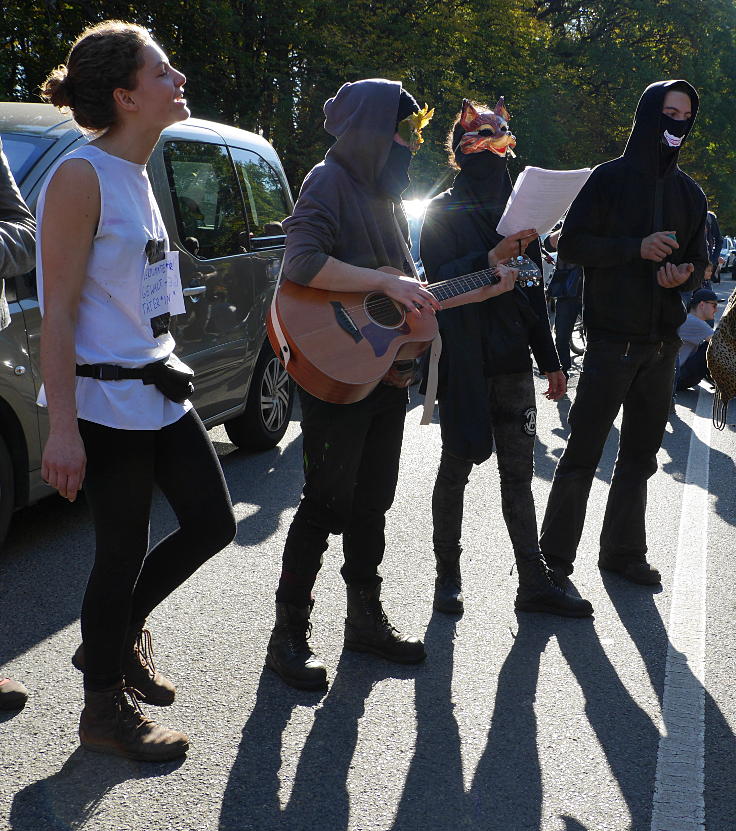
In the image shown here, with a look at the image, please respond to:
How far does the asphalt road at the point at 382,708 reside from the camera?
272 centimetres

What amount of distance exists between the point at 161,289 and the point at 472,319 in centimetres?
153

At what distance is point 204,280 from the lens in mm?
5660

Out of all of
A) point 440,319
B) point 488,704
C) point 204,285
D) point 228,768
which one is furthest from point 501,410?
point 204,285

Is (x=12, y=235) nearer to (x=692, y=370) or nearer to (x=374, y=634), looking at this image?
(x=374, y=634)

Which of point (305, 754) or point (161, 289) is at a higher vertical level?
point (161, 289)

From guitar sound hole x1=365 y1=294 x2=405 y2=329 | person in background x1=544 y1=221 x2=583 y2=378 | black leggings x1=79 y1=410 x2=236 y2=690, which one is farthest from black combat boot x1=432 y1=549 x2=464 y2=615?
person in background x1=544 y1=221 x2=583 y2=378

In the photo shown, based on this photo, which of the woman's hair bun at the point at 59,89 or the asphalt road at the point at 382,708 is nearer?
the woman's hair bun at the point at 59,89

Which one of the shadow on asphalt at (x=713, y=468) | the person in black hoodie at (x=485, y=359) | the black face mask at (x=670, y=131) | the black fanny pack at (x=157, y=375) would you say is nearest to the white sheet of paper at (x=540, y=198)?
the person in black hoodie at (x=485, y=359)

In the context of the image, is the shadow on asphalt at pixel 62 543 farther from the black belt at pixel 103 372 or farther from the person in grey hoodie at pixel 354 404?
the black belt at pixel 103 372

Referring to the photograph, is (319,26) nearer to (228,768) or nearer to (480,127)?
(480,127)

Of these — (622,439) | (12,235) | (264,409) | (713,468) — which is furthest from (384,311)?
(713,468)

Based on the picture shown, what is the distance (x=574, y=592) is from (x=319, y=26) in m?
18.1

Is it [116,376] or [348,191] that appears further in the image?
[348,191]

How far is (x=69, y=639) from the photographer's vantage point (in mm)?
3709
